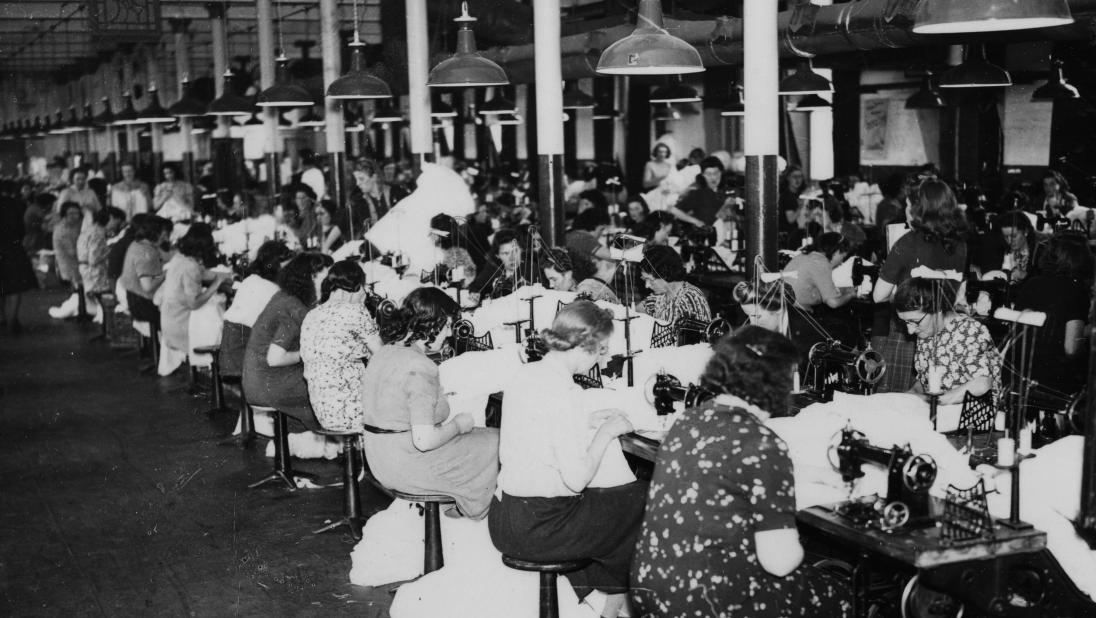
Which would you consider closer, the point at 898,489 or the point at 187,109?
the point at 898,489

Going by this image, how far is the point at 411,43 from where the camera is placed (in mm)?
9789

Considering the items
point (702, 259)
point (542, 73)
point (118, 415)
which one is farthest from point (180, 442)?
point (702, 259)

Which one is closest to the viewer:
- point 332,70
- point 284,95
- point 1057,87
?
point 284,95

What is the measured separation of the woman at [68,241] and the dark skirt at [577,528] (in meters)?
9.90

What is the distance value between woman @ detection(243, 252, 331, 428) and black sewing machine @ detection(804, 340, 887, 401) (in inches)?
98.5

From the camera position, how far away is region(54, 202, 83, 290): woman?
12.4m

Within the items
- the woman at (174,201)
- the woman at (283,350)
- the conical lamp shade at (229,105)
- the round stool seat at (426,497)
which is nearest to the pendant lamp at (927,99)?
the conical lamp shade at (229,105)

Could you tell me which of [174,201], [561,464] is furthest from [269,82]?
[561,464]

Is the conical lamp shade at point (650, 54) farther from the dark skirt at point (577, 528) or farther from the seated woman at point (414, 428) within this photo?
the dark skirt at point (577, 528)

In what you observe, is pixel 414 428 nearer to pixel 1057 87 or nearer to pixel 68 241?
pixel 1057 87

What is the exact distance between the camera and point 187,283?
25.5ft

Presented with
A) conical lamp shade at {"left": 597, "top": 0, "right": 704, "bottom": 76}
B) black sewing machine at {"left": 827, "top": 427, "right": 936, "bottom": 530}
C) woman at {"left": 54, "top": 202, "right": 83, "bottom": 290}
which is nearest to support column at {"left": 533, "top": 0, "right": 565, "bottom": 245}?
conical lamp shade at {"left": 597, "top": 0, "right": 704, "bottom": 76}

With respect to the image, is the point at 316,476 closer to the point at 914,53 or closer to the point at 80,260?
the point at 80,260

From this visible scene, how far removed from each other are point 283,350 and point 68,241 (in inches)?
303
